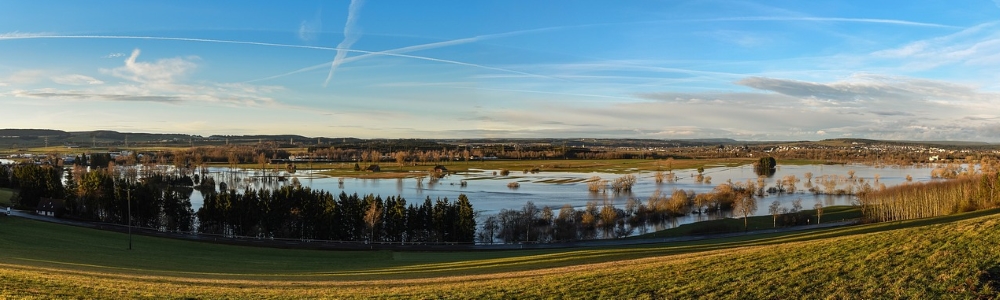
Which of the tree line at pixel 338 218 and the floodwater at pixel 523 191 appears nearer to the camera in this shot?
the tree line at pixel 338 218

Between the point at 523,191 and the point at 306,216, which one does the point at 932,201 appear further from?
the point at 306,216

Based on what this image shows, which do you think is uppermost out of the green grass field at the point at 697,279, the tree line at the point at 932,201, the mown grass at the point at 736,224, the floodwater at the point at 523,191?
the green grass field at the point at 697,279

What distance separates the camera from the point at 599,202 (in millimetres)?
57438

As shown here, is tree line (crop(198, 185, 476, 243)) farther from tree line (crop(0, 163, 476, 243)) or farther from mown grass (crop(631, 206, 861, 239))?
mown grass (crop(631, 206, 861, 239))

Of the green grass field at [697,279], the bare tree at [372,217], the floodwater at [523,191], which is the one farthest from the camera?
the floodwater at [523,191]

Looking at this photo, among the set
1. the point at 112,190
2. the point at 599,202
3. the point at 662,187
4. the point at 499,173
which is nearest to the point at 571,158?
the point at 499,173

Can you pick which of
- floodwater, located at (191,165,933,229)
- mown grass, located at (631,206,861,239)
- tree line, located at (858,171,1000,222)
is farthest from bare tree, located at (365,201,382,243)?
tree line, located at (858,171,1000,222)

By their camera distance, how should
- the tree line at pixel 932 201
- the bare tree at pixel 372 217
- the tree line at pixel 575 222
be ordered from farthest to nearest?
the tree line at pixel 932 201 < the tree line at pixel 575 222 < the bare tree at pixel 372 217

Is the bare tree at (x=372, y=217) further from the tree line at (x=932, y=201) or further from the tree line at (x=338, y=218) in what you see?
the tree line at (x=932, y=201)

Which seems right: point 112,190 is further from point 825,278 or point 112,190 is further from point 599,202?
point 825,278

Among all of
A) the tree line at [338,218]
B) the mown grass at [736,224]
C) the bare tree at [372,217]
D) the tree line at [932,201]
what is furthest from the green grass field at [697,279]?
the tree line at [932,201]

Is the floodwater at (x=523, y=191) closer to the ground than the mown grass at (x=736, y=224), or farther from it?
farther from it

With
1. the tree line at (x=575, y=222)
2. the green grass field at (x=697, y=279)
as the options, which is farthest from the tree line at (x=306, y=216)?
the green grass field at (x=697, y=279)

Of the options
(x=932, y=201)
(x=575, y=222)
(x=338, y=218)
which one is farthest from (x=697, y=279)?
(x=932, y=201)
